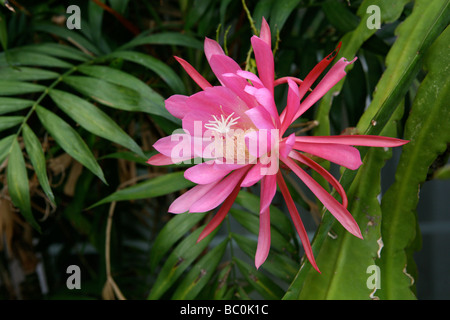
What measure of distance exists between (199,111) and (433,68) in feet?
0.91

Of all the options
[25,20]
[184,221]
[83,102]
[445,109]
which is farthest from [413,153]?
[25,20]

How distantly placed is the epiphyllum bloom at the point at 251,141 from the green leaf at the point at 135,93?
0.14 metres

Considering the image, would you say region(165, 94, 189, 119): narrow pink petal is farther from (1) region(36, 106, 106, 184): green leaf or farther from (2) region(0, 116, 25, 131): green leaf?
(2) region(0, 116, 25, 131): green leaf

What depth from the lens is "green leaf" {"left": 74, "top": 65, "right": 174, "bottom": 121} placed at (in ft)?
1.60

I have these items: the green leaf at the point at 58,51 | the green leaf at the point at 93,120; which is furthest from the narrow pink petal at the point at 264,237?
the green leaf at the point at 58,51

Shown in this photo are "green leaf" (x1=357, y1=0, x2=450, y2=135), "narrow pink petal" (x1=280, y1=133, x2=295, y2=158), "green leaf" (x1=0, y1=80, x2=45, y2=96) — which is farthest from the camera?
"green leaf" (x1=0, y1=80, x2=45, y2=96)

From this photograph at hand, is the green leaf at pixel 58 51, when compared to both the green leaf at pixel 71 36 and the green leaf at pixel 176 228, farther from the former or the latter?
the green leaf at pixel 176 228

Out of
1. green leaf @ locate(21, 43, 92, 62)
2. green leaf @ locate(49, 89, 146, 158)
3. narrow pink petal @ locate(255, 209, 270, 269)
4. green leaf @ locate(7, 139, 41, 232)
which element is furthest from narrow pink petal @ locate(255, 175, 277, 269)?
green leaf @ locate(21, 43, 92, 62)

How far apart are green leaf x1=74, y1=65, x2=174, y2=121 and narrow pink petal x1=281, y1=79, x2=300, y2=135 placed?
0.20m

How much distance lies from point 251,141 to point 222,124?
0.05 m

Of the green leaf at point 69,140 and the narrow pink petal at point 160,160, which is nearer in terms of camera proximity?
the narrow pink petal at point 160,160

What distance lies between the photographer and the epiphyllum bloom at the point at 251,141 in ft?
1.02

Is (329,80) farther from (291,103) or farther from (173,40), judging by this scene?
(173,40)

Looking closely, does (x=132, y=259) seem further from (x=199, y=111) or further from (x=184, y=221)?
(x=199, y=111)
